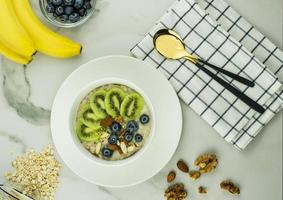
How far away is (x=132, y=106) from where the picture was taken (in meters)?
1.30

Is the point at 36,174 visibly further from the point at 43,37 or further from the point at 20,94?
the point at 43,37

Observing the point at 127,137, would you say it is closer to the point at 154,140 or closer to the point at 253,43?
the point at 154,140

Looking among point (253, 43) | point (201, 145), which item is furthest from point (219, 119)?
point (253, 43)

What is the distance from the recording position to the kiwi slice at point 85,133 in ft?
4.28

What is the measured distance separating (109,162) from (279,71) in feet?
1.44

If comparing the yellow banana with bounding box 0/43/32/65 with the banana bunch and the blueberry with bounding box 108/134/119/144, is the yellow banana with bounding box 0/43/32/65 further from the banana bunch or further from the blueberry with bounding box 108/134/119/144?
the blueberry with bounding box 108/134/119/144

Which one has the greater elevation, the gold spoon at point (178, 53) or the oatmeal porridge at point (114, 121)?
the gold spoon at point (178, 53)

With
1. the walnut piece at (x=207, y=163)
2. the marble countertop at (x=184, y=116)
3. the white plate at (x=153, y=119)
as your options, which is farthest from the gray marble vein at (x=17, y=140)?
the walnut piece at (x=207, y=163)

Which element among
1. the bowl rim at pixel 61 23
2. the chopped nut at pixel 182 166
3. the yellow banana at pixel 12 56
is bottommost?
the yellow banana at pixel 12 56

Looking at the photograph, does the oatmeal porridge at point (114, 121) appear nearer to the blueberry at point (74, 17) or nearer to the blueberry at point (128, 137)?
the blueberry at point (128, 137)

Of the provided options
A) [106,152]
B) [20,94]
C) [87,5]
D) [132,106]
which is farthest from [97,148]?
[87,5]

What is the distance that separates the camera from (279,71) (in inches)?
50.4

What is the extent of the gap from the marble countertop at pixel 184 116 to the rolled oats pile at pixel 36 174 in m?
0.02

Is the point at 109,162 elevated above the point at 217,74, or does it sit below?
below
